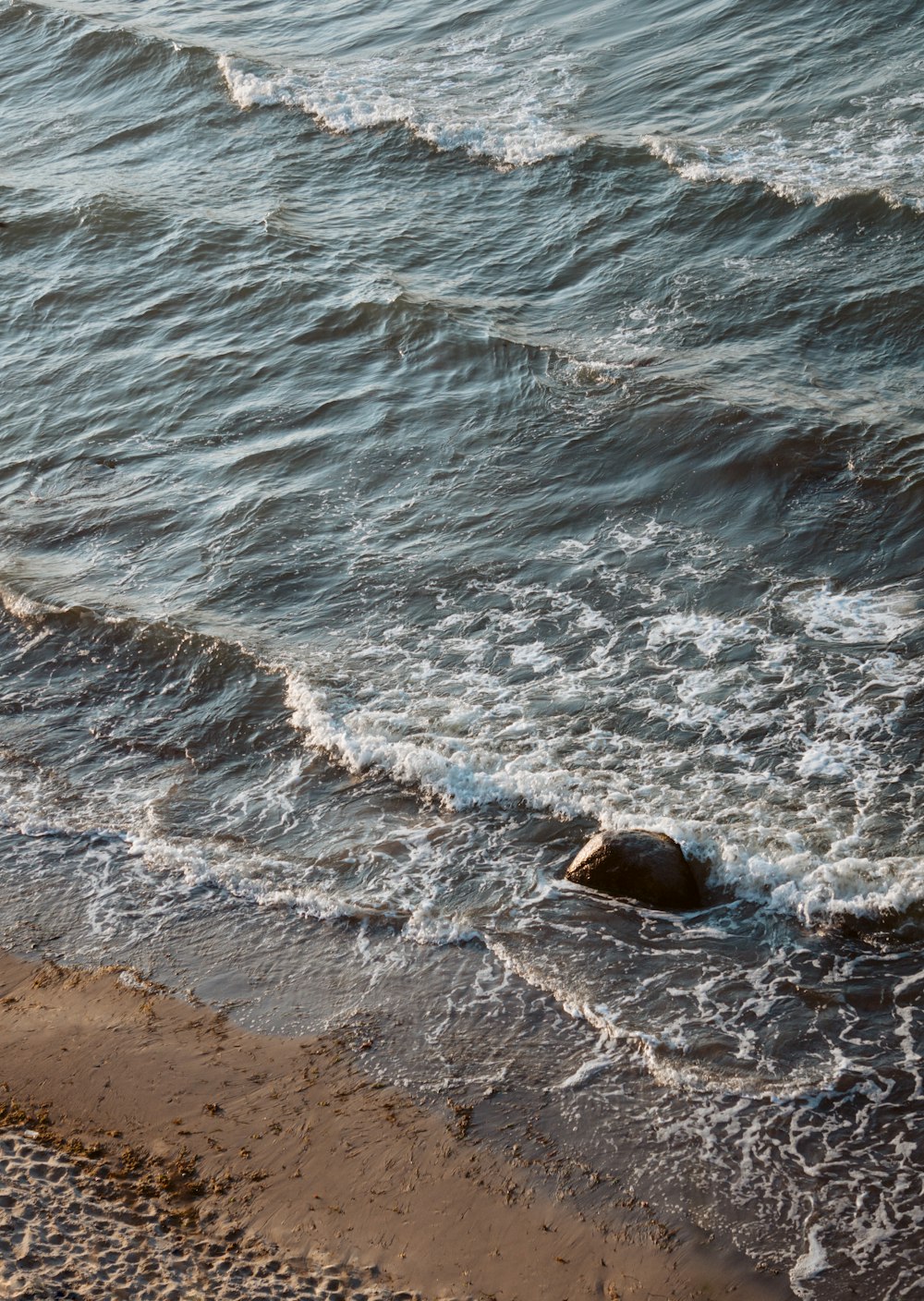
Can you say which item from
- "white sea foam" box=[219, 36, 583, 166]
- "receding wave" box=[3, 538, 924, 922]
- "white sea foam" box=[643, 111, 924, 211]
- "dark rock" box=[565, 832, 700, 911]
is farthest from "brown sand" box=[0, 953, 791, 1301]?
"white sea foam" box=[219, 36, 583, 166]

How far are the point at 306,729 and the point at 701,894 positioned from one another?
352 centimetres

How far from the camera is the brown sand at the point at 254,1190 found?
5816mm

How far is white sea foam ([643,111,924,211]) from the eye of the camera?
610 inches

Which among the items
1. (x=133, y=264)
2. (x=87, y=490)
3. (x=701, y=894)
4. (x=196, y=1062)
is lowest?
(x=701, y=894)

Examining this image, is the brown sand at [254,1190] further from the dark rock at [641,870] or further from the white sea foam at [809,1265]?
the dark rock at [641,870]

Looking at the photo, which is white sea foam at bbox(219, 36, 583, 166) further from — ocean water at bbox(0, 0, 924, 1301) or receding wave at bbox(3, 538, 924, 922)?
receding wave at bbox(3, 538, 924, 922)

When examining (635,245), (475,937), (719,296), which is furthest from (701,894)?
(635,245)

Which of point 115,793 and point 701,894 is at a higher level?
point 115,793

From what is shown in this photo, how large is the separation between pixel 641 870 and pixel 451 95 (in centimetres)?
1667

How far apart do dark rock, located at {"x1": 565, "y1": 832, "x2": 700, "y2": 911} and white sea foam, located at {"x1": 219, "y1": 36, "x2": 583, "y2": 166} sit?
12836mm

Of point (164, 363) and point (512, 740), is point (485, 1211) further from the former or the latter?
point (164, 363)

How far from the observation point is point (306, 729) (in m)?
10.3

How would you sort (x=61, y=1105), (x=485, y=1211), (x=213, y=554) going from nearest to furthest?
(x=485, y=1211)
(x=61, y=1105)
(x=213, y=554)

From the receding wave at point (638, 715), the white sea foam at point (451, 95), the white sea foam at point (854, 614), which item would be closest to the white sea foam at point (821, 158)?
the white sea foam at point (451, 95)
